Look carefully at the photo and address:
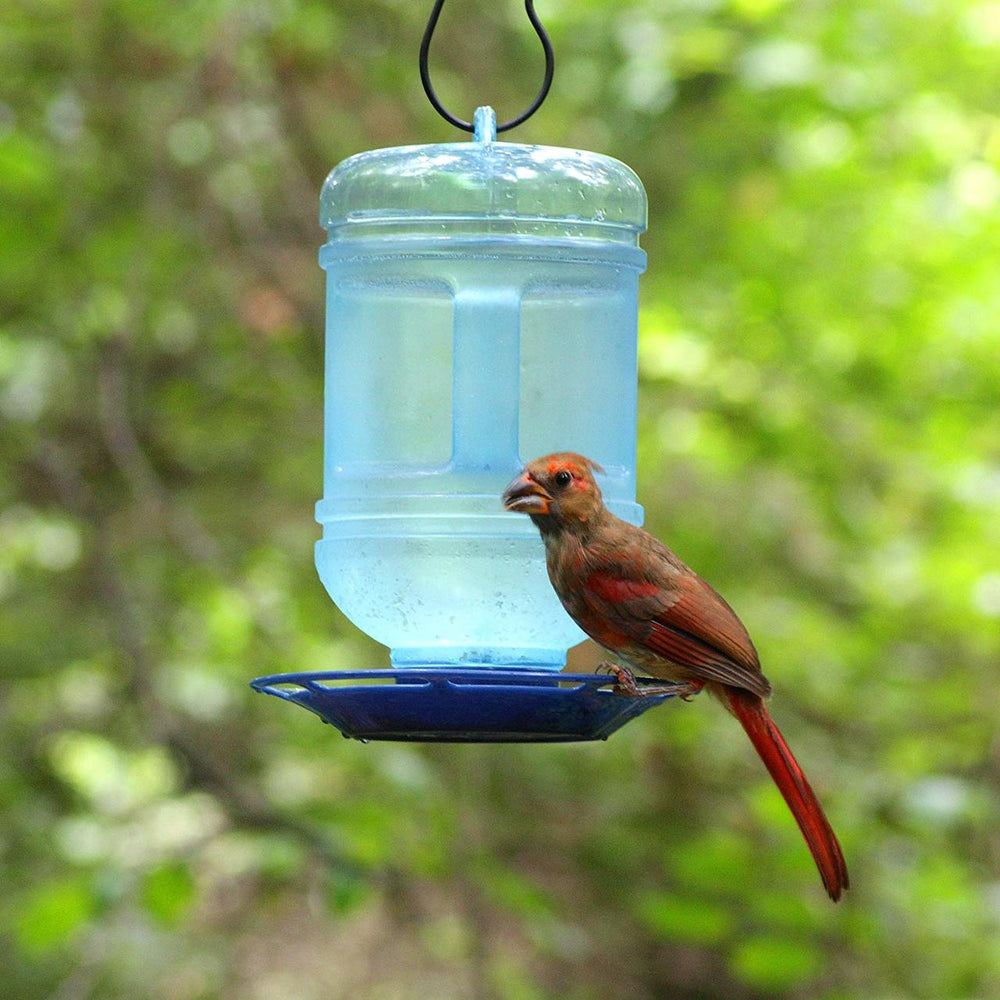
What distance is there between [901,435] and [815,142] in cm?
151

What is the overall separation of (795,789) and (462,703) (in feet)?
2.96

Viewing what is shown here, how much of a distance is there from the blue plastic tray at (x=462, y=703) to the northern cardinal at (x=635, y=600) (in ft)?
0.83

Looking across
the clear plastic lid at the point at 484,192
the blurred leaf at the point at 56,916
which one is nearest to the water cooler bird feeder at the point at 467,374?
the clear plastic lid at the point at 484,192

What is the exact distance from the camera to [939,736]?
859 cm

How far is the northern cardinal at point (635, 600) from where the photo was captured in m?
3.95

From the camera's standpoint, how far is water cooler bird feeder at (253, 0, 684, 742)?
4.36m

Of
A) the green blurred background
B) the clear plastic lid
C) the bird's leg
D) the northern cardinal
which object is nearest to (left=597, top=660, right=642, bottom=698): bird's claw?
the bird's leg

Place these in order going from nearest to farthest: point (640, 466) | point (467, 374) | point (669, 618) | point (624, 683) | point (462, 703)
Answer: point (462, 703), point (624, 683), point (669, 618), point (467, 374), point (640, 466)

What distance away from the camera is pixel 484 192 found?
448cm

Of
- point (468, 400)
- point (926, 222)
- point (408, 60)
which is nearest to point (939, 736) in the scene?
point (926, 222)

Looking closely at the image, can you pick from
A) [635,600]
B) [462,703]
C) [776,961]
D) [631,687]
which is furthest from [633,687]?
[776,961]

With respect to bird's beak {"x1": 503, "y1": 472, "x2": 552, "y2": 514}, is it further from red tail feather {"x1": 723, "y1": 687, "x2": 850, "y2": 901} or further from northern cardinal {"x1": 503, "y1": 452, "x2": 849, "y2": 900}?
red tail feather {"x1": 723, "y1": 687, "x2": 850, "y2": 901}

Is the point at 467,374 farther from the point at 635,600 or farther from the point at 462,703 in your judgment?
the point at 462,703

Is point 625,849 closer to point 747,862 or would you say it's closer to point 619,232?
point 747,862
